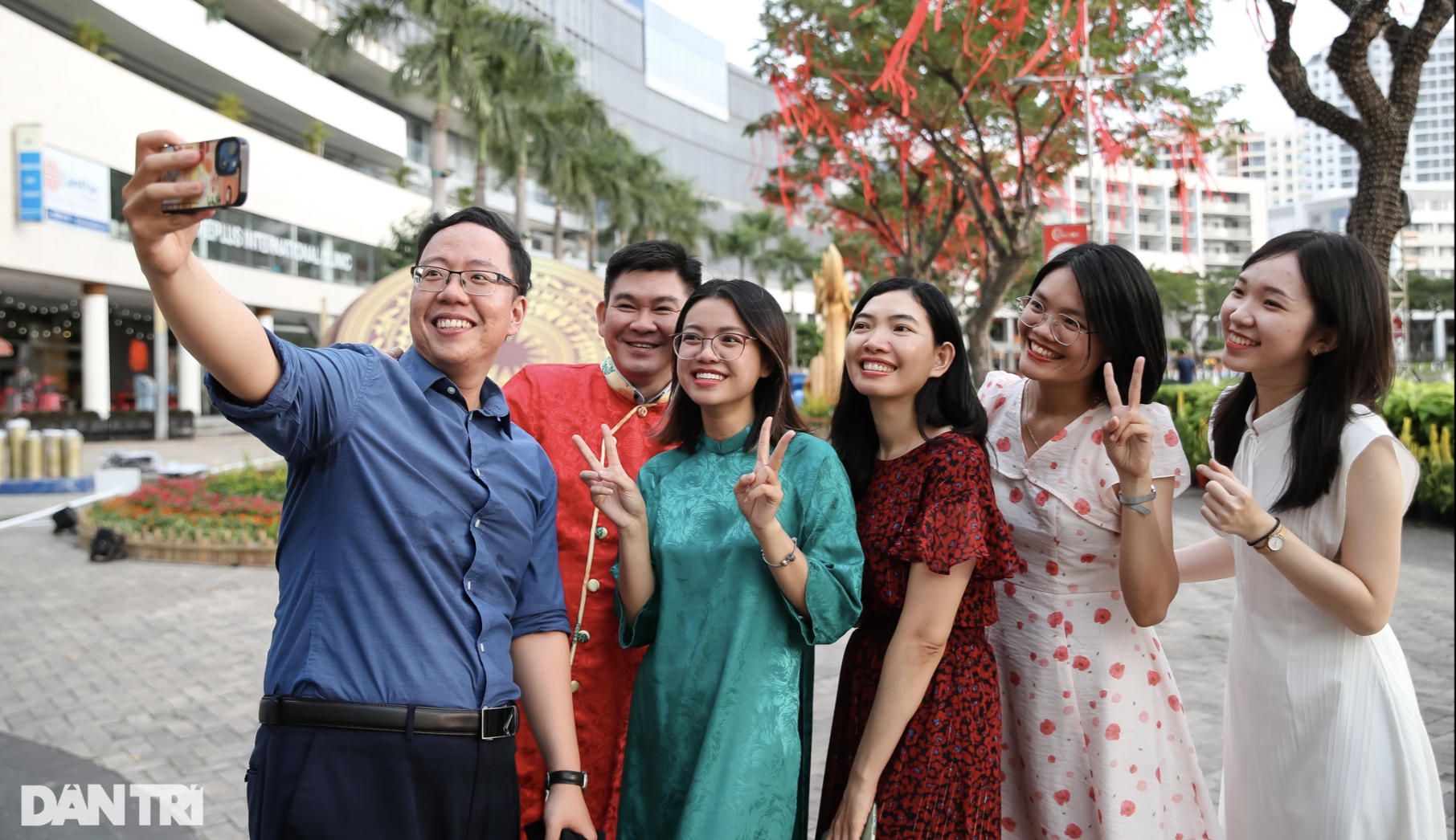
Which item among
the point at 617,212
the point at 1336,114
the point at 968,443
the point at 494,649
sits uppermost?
the point at 617,212

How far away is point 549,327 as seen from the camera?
5.66 metres

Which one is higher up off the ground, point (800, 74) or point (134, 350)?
point (800, 74)

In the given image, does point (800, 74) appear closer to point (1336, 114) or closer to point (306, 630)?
point (1336, 114)

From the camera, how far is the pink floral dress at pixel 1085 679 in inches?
83.8

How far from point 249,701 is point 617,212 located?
3339 centimetres

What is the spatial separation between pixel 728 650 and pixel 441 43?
2036cm

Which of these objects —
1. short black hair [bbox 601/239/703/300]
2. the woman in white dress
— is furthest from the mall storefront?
the woman in white dress

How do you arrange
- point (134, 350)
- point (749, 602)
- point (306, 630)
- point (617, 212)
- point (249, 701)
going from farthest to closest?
point (617, 212)
point (134, 350)
point (249, 701)
point (749, 602)
point (306, 630)

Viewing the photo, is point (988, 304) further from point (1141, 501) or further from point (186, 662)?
point (1141, 501)

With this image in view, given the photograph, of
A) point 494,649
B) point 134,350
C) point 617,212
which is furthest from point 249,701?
point 617,212

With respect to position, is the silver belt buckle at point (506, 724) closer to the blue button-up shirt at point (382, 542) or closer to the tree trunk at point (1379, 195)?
the blue button-up shirt at point (382, 542)

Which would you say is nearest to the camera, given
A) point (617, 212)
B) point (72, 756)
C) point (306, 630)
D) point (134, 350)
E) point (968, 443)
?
point (306, 630)

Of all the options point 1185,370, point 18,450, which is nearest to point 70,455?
point 18,450

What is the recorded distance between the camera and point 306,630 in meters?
1.62
